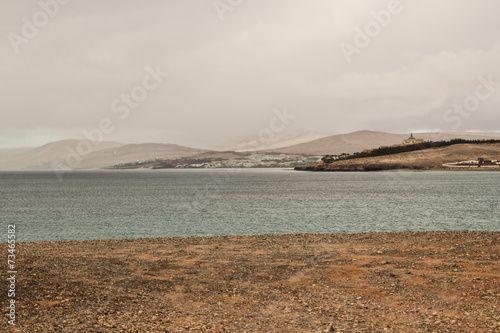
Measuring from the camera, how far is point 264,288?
45.1ft

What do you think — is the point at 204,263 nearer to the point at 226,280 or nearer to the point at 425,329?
the point at 226,280

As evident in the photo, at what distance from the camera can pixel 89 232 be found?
36281 mm

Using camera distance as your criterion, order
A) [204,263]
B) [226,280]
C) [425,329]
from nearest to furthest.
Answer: [425,329]
[226,280]
[204,263]

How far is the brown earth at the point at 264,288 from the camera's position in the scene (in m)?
10.6

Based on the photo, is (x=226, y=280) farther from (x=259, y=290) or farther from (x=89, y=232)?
(x=89, y=232)

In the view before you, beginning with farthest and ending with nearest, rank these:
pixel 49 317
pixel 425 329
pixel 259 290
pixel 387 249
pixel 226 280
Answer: pixel 387 249 < pixel 226 280 < pixel 259 290 < pixel 49 317 < pixel 425 329

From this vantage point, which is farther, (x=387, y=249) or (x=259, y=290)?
(x=387, y=249)

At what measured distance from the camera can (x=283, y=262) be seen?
1741cm

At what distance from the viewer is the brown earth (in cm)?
1062

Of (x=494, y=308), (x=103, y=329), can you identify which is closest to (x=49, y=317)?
(x=103, y=329)

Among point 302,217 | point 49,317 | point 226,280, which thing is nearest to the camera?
point 49,317

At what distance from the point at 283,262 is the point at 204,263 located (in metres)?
3.23

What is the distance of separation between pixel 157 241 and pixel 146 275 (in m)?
8.39

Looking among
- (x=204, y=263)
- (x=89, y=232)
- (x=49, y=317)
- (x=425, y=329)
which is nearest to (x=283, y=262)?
(x=204, y=263)
